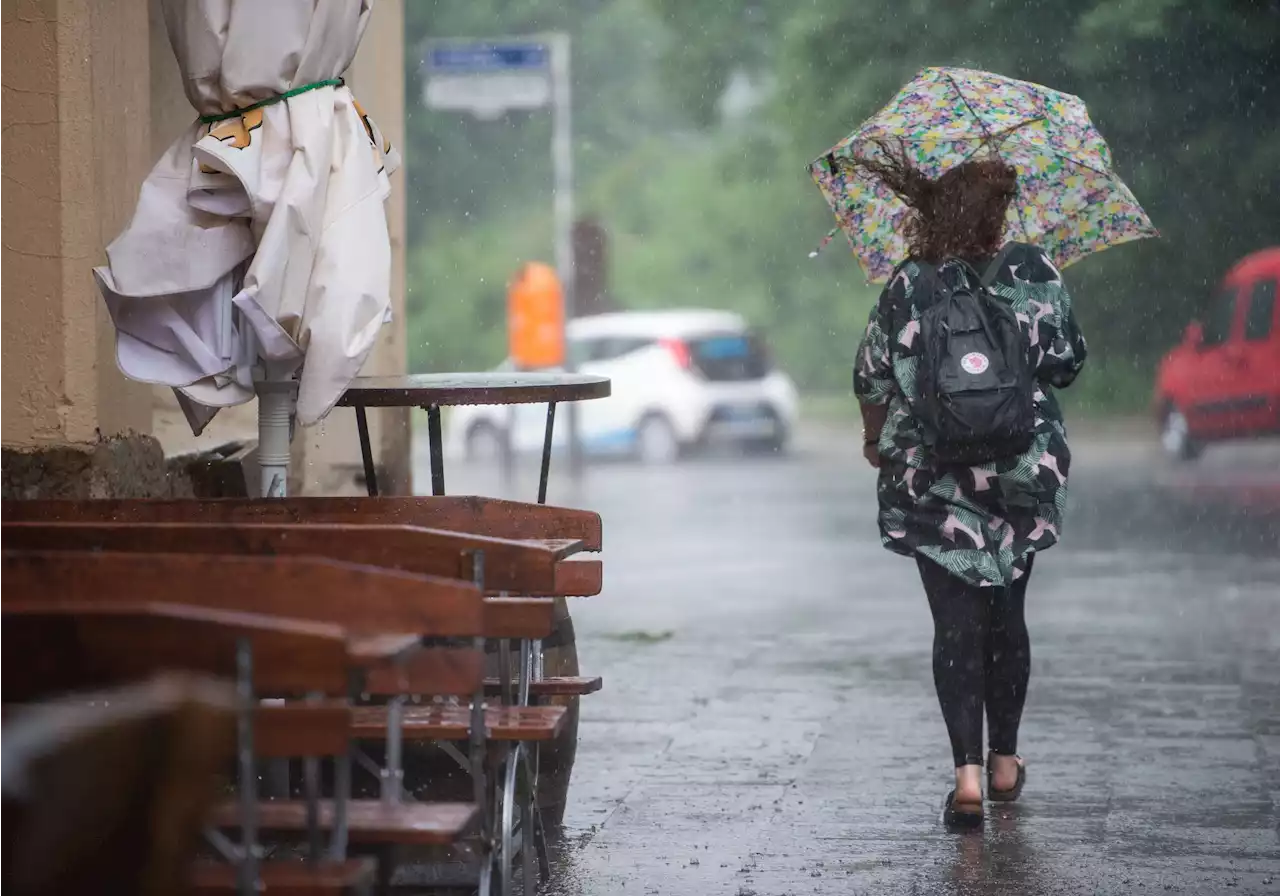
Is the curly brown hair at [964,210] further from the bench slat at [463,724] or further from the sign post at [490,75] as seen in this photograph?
the sign post at [490,75]

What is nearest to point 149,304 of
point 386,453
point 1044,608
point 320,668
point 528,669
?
point 528,669

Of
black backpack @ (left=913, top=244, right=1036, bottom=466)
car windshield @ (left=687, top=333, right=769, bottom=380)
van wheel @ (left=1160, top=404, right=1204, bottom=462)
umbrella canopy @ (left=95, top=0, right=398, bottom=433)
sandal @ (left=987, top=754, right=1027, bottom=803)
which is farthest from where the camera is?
car windshield @ (left=687, top=333, right=769, bottom=380)

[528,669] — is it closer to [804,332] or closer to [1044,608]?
[1044,608]

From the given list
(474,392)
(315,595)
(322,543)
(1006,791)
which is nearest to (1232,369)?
(1006,791)

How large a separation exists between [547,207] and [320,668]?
41.8 m

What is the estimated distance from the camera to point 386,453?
8805 millimetres

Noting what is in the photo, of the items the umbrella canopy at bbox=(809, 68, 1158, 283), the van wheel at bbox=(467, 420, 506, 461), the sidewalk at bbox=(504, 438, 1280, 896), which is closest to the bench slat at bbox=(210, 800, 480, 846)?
the sidewalk at bbox=(504, 438, 1280, 896)

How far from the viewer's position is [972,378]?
18.5 ft

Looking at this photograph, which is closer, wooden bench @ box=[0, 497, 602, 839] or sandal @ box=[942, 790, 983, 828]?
wooden bench @ box=[0, 497, 602, 839]

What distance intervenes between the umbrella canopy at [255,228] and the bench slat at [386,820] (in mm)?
1424

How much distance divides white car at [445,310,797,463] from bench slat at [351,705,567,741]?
2015 cm

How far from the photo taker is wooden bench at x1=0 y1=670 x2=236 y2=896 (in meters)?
2.34

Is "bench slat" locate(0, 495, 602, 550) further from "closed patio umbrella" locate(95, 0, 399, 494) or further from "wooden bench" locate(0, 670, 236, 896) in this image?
"wooden bench" locate(0, 670, 236, 896)

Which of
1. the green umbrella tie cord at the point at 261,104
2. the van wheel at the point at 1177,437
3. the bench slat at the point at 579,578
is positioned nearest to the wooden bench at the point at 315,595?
the bench slat at the point at 579,578
